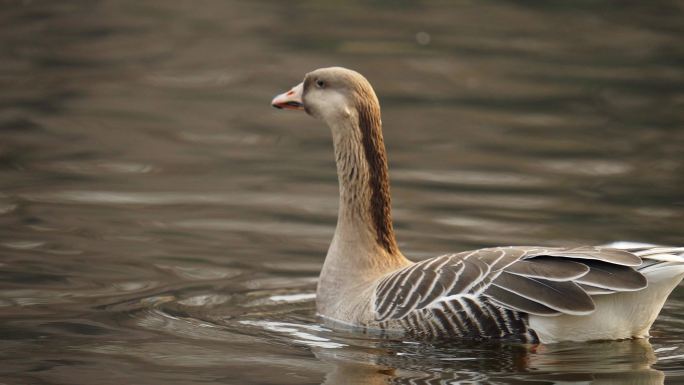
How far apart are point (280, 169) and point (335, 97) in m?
4.21

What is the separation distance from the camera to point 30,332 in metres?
8.55

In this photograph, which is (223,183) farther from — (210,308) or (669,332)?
(669,332)

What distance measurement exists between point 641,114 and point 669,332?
770cm

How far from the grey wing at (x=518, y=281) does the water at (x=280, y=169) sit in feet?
1.02

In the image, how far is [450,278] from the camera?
333 inches

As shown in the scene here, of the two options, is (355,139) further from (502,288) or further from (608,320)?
(608,320)

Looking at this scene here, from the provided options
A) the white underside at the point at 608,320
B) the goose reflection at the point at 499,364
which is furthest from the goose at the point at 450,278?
the goose reflection at the point at 499,364

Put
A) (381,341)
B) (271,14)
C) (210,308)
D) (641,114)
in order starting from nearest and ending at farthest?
1. (381,341)
2. (210,308)
3. (641,114)
4. (271,14)

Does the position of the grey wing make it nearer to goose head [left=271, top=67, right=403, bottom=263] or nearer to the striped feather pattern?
the striped feather pattern

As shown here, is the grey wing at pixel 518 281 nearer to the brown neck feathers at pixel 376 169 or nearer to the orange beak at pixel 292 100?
the brown neck feathers at pixel 376 169

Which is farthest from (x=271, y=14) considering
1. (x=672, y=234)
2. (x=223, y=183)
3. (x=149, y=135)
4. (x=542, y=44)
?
(x=672, y=234)

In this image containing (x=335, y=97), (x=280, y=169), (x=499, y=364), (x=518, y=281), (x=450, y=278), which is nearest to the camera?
(x=499, y=364)

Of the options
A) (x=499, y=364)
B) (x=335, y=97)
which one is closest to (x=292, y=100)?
(x=335, y=97)

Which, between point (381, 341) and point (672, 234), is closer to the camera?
point (381, 341)
